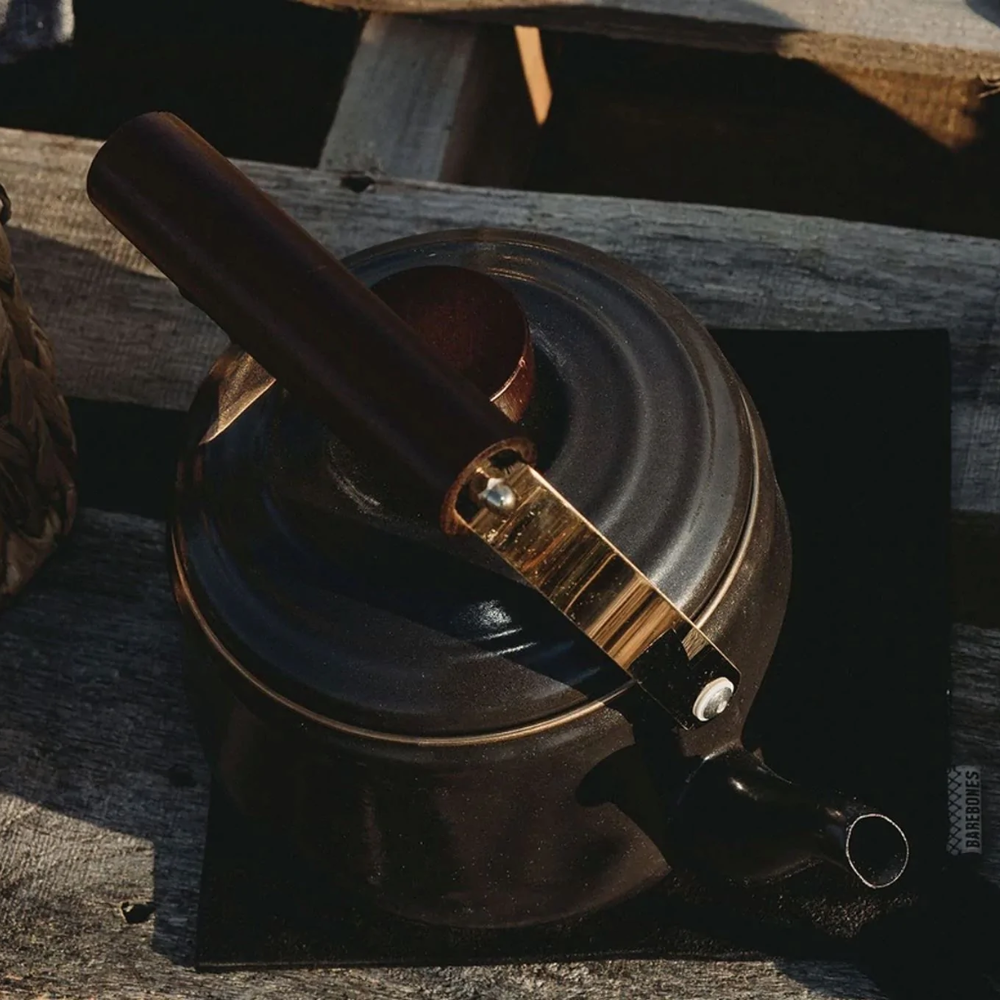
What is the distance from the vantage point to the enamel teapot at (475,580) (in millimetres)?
586

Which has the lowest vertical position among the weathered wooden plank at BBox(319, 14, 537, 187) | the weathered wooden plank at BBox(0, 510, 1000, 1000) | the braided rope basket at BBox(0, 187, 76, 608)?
the weathered wooden plank at BBox(0, 510, 1000, 1000)

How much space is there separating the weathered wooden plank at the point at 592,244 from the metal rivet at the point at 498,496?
0.55m

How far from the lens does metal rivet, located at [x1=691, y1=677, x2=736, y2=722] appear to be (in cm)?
65

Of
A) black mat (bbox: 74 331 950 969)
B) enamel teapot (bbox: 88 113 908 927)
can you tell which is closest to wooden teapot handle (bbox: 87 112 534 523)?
enamel teapot (bbox: 88 113 908 927)

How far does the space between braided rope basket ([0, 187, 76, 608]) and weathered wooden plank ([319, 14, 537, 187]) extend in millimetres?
316

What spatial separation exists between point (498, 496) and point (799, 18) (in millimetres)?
758

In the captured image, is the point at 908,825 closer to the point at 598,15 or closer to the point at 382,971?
the point at 382,971

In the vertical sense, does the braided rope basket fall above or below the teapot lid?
below

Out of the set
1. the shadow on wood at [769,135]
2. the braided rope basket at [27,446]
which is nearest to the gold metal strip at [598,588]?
the braided rope basket at [27,446]

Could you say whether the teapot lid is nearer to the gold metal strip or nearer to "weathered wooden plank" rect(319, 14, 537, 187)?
the gold metal strip

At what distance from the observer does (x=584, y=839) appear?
0.73 meters

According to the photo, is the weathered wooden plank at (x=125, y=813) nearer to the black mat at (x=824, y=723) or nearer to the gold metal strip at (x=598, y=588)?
the black mat at (x=824, y=723)

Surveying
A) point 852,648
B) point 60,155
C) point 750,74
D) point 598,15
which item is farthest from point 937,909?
point 750,74

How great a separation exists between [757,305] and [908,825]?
0.40m
